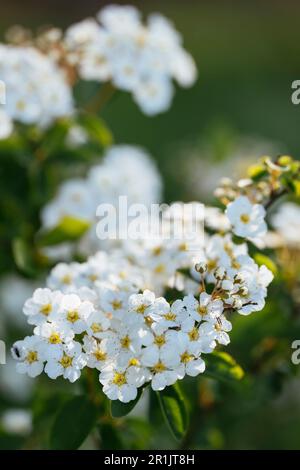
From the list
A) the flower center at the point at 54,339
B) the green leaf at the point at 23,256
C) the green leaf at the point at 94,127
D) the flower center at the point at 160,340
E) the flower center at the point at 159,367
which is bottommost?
the flower center at the point at 159,367

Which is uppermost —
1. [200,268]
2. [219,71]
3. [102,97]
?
[219,71]

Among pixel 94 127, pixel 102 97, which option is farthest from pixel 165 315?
pixel 102 97

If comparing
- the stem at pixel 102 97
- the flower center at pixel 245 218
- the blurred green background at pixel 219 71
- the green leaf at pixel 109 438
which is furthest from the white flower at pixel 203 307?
the blurred green background at pixel 219 71

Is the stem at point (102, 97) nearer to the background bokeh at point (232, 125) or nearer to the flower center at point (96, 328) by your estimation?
the background bokeh at point (232, 125)

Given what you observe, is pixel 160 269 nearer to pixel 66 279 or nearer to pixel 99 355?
pixel 66 279

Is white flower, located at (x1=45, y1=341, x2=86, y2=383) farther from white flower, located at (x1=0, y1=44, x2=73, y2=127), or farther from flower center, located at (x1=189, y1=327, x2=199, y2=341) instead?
white flower, located at (x1=0, y1=44, x2=73, y2=127)
